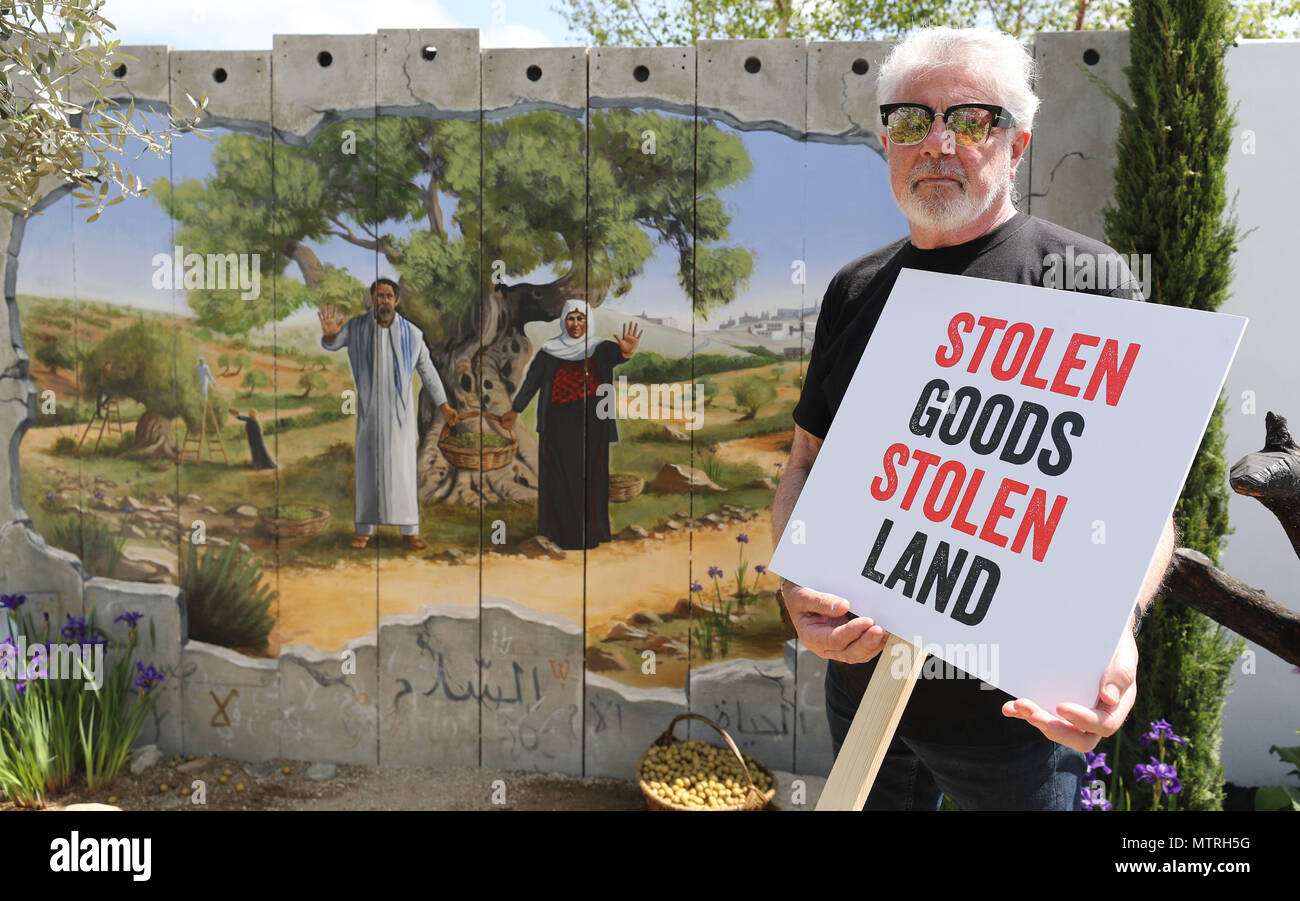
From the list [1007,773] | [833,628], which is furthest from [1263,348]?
[833,628]

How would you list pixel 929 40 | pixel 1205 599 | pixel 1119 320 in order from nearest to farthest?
pixel 1119 320
pixel 929 40
pixel 1205 599

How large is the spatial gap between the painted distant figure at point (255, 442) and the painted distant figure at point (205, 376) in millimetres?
140

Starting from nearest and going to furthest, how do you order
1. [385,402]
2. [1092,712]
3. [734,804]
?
[1092,712] → [734,804] → [385,402]

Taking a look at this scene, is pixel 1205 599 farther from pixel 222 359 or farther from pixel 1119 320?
pixel 222 359

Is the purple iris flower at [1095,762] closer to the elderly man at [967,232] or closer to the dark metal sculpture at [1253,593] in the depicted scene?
the dark metal sculpture at [1253,593]

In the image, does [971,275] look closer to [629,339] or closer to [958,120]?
[958,120]

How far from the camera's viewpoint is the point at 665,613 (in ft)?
11.6

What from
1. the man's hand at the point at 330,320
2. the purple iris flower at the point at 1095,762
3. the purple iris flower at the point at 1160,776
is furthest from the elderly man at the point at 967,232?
the man's hand at the point at 330,320

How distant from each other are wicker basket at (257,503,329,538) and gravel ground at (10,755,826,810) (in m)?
0.95

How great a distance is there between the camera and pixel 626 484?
3512 millimetres

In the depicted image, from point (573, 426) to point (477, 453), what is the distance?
403mm

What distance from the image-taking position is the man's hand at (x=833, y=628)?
1.42m
